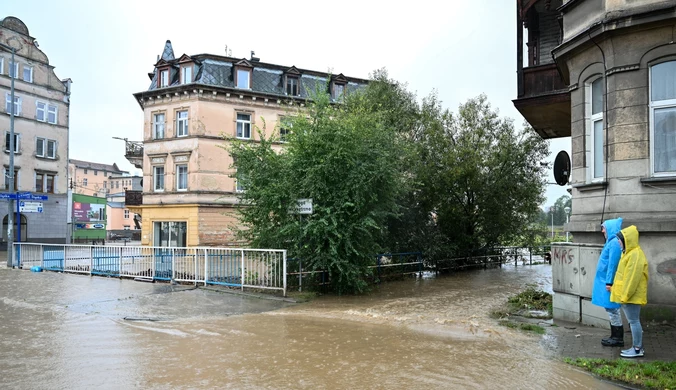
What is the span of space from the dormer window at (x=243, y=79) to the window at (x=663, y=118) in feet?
94.6

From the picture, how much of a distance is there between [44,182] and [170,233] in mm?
17947

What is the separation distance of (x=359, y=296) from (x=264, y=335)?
567 centimetres

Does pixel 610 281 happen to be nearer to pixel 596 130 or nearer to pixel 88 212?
pixel 596 130

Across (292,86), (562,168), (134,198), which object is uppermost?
(292,86)

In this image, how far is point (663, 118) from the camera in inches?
343

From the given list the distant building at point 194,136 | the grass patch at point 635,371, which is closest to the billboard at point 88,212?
the distant building at point 194,136

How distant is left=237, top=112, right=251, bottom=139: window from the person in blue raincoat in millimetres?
29148

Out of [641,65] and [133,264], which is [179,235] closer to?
[133,264]

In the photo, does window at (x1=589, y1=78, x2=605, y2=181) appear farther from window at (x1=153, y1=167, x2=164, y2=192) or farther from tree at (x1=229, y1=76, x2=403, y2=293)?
window at (x1=153, y1=167, x2=164, y2=192)

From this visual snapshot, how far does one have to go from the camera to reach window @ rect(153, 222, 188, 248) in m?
33.4

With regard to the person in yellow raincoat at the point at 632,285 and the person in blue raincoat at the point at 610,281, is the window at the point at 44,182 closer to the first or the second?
the person in blue raincoat at the point at 610,281

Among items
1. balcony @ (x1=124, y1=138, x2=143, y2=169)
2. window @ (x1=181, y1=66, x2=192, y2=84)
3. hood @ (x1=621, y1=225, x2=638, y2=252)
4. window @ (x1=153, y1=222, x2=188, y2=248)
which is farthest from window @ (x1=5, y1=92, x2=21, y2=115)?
hood @ (x1=621, y1=225, x2=638, y2=252)

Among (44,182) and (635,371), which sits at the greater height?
(44,182)

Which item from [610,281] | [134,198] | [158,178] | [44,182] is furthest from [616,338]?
[44,182]
